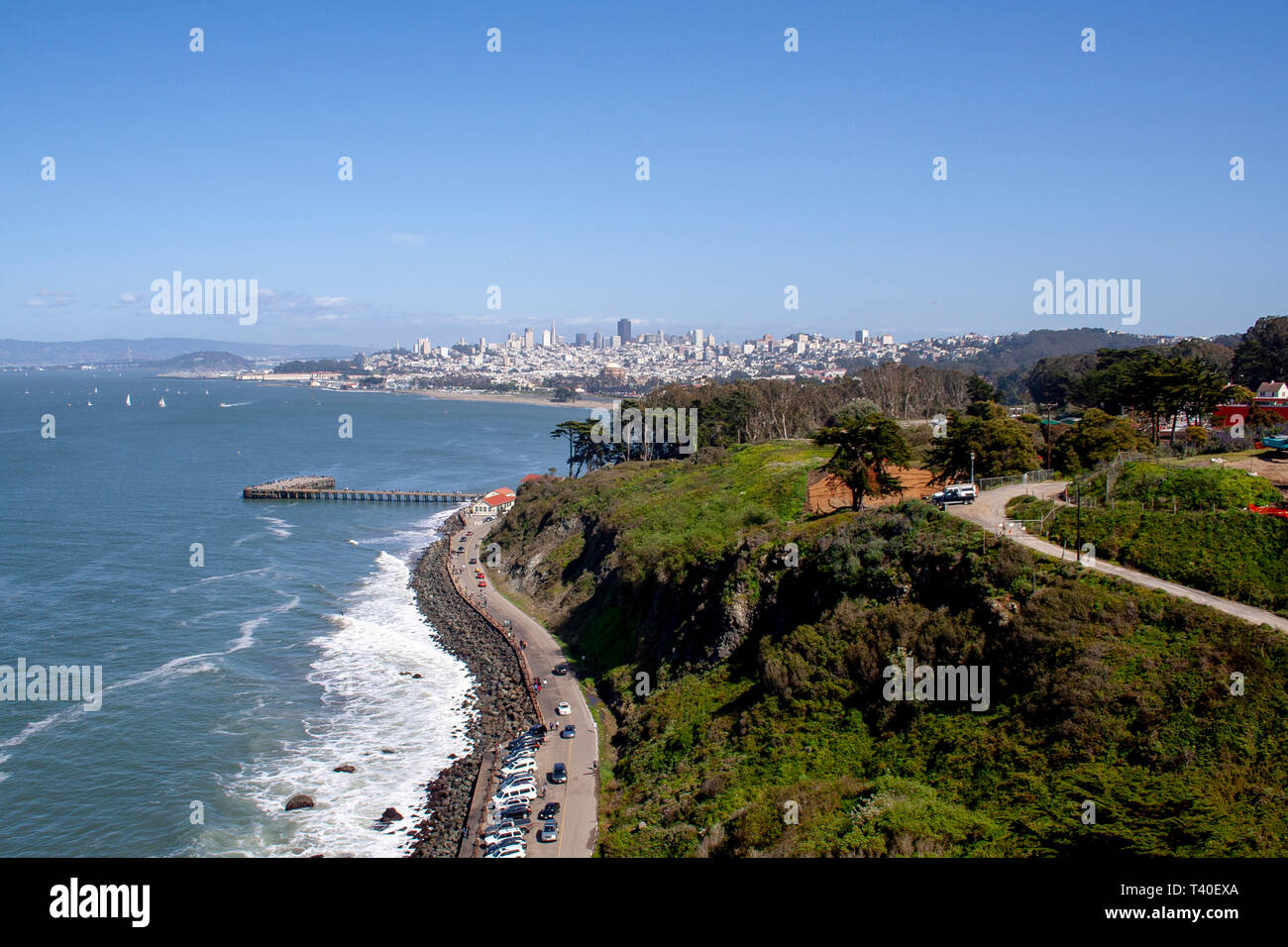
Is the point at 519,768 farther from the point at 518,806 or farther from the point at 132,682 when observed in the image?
the point at 132,682

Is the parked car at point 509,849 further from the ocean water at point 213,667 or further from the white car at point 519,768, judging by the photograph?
the white car at point 519,768

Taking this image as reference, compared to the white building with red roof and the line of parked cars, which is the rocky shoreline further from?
the white building with red roof

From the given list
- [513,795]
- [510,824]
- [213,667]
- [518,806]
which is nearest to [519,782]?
[513,795]

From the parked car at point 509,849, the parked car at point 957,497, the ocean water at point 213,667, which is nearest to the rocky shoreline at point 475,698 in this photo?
the ocean water at point 213,667

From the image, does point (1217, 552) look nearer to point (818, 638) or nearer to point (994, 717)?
point (994, 717)
